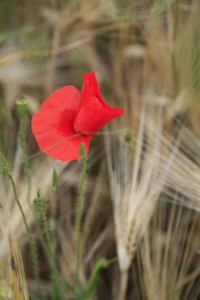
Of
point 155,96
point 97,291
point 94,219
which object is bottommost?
point 97,291

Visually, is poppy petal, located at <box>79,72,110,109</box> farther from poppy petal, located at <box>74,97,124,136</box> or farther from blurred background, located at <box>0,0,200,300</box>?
blurred background, located at <box>0,0,200,300</box>

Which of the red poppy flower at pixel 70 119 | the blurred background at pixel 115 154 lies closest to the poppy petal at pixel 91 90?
the red poppy flower at pixel 70 119

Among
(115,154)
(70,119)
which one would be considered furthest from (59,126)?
(115,154)

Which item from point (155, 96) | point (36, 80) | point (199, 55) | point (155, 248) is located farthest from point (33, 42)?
point (155, 248)

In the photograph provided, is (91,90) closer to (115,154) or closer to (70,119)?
(70,119)

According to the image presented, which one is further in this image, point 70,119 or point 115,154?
point 115,154

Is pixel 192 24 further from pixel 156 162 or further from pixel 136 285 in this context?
pixel 136 285
